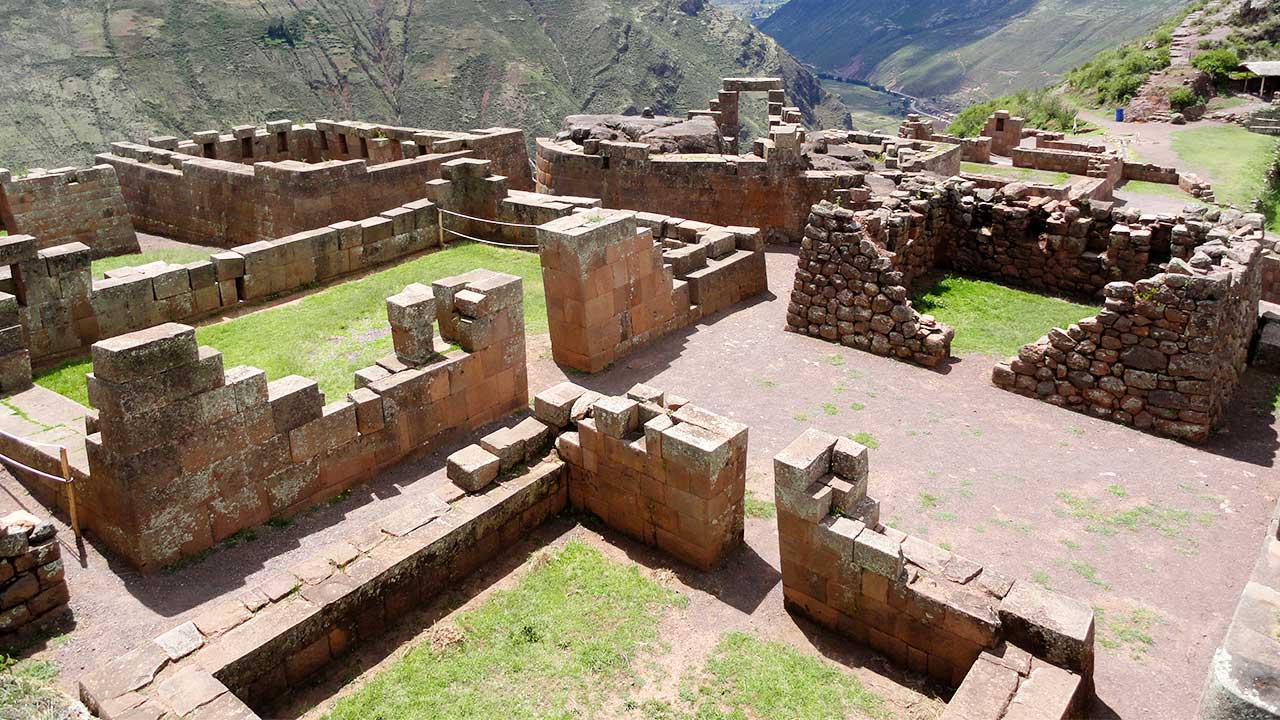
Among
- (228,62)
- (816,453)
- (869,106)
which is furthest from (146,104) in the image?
(869,106)

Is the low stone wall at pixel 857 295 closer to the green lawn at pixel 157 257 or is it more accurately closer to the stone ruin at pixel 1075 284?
the stone ruin at pixel 1075 284

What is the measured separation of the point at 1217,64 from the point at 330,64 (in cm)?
7021

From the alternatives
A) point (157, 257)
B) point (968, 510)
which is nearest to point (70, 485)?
point (968, 510)

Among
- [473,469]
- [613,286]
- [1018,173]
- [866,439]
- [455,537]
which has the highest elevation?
[613,286]

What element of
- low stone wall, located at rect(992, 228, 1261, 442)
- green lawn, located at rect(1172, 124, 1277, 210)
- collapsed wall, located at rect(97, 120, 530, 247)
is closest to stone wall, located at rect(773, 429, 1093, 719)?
low stone wall, located at rect(992, 228, 1261, 442)

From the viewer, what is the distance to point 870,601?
802 cm

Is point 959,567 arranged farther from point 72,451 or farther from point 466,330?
point 72,451

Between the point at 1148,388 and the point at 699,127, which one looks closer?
the point at 1148,388

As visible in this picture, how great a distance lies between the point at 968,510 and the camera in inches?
402

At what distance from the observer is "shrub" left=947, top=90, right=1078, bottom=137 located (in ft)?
140

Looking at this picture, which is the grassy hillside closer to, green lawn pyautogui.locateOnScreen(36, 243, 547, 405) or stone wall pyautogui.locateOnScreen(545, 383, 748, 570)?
green lawn pyautogui.locateOnScreen(36, 243, 547, 405)

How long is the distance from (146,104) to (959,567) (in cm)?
7321

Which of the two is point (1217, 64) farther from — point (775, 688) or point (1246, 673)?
point (1246, 673)

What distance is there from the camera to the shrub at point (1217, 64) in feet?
150
